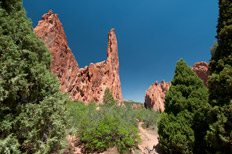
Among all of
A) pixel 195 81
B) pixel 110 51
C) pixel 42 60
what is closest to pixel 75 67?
pixel 110 51

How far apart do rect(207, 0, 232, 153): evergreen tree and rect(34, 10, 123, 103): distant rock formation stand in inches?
732

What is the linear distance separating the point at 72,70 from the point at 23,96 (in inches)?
883

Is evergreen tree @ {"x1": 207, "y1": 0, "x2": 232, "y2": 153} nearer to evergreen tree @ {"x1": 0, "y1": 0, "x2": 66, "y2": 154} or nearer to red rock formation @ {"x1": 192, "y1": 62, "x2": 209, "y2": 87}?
evergreen tree @ {"x1": 0, "y1": 0, "x2": 66, "y2": 154}

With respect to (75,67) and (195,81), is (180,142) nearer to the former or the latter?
(195,81)

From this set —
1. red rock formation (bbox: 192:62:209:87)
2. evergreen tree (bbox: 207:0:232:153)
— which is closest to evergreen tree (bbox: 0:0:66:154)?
evergreen tree (bbox: 207:0:232:153)

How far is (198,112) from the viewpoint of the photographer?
179 inches

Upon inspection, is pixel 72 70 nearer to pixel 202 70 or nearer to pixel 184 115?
pixel 184 115

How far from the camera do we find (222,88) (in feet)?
11.4

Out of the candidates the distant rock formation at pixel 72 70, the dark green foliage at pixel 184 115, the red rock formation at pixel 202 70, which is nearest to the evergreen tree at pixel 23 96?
the dark green foliage at pixel 184 115

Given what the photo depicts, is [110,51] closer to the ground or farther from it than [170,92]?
farther from it

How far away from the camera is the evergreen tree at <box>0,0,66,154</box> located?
2.57m

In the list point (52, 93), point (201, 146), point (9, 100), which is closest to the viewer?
point (9, 100)

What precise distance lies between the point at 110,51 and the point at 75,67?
14.8m

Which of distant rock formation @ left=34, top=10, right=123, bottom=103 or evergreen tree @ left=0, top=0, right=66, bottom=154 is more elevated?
distant rock formation @ left=34, top=10, right=123, bottom=103
